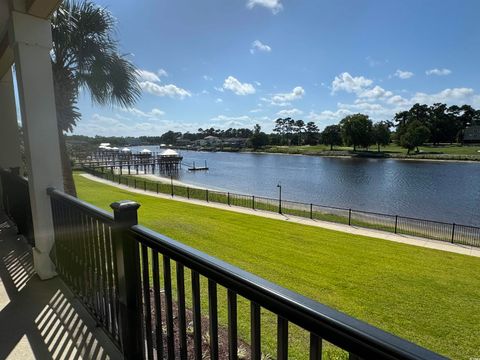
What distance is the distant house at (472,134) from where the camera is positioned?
87.6 metres

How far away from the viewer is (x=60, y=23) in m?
5.70

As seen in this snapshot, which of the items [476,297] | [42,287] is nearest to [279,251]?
[476,297]

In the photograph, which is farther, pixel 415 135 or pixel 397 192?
pixel 415 135

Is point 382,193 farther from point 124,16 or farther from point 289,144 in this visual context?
point 289,144

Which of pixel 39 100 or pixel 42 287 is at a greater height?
pixel 39 100

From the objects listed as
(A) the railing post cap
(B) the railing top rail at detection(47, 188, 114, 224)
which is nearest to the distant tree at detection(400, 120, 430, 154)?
(B) the railing top rail at detection(47, 188, 114, 224)

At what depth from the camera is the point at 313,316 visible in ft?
3.06

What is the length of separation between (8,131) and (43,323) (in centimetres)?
500

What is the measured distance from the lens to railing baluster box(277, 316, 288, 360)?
105 centimetres

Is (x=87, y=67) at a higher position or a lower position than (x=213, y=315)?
higher

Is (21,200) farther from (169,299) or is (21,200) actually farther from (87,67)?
(169,299)

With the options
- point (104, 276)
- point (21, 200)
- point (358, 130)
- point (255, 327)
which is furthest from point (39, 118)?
point (358, 130)

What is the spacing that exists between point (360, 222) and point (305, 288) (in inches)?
493

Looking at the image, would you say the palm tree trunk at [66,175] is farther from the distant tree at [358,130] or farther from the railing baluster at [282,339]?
the distant tree at [358,130]
